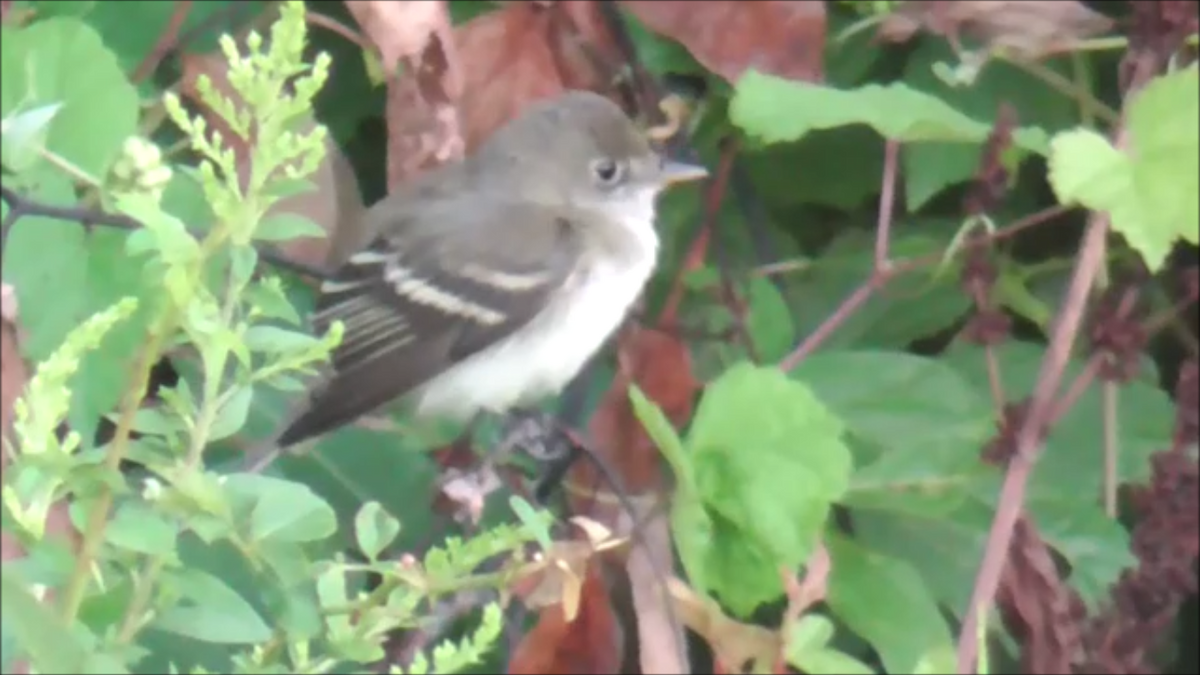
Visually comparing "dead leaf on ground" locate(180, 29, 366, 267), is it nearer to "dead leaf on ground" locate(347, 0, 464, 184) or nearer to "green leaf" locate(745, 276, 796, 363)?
"dead leaf on ground" locate(347, 0, 464, 184)

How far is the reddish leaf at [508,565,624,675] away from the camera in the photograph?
4.00 ft

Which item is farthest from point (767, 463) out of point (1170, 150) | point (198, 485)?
point (198, 485)

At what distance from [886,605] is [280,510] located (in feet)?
2.12

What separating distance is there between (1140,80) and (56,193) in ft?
2.41

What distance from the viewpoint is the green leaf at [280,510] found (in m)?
0.64

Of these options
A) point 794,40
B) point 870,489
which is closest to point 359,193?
point 794,40

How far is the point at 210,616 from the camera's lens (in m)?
0.63

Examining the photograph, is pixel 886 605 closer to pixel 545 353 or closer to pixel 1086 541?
pixel 1086 541

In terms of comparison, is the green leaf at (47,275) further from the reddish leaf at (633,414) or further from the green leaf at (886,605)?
the green leaf at (886,605)

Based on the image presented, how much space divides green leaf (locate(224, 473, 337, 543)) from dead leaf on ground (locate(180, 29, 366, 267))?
55 cm

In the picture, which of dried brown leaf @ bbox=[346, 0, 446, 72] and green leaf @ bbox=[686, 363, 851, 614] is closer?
green leaf @ bbox=[686, 363, 851, 614]

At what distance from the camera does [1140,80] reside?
48.6 inches

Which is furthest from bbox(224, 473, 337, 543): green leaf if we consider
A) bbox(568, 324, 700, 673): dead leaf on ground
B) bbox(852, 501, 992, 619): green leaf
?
bbox(852, 501, 992, 619): green leaf

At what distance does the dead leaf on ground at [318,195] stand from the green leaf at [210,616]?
1.90ft
